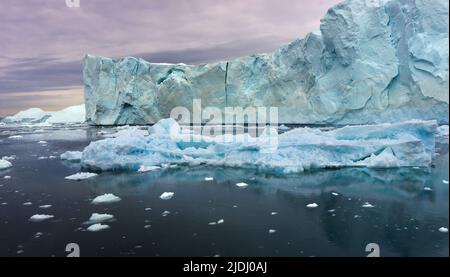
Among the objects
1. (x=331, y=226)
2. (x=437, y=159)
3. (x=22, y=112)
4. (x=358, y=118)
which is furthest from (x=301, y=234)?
(x=22, y=112)

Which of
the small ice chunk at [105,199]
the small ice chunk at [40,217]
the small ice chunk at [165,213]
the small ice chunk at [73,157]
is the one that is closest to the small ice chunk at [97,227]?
the small ice chunk at [165,213]

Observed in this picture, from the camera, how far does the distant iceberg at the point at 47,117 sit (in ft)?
141

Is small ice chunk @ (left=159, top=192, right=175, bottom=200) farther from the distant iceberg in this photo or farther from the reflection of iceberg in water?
the distant iceberg

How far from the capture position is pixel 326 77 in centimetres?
1844

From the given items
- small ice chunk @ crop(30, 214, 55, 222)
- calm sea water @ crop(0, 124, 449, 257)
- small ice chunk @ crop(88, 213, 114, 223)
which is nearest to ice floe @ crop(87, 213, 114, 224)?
small ice chunk @ crop(88, 213, 114, 223)

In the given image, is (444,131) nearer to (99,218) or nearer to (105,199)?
(99,218)

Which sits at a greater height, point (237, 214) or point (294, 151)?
point (294, 151)

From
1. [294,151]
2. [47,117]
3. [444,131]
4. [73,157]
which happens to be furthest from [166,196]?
[47,117]

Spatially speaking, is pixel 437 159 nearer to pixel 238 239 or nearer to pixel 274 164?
pixel 274 164

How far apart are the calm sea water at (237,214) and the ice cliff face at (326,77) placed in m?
7.19

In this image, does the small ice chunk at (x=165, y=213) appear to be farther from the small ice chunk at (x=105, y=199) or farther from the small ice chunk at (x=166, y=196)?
the small ice chunk at (x=105, y=199)

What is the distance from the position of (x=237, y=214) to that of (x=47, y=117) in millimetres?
46872

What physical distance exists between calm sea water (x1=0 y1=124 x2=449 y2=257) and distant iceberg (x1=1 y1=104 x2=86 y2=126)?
121ft
